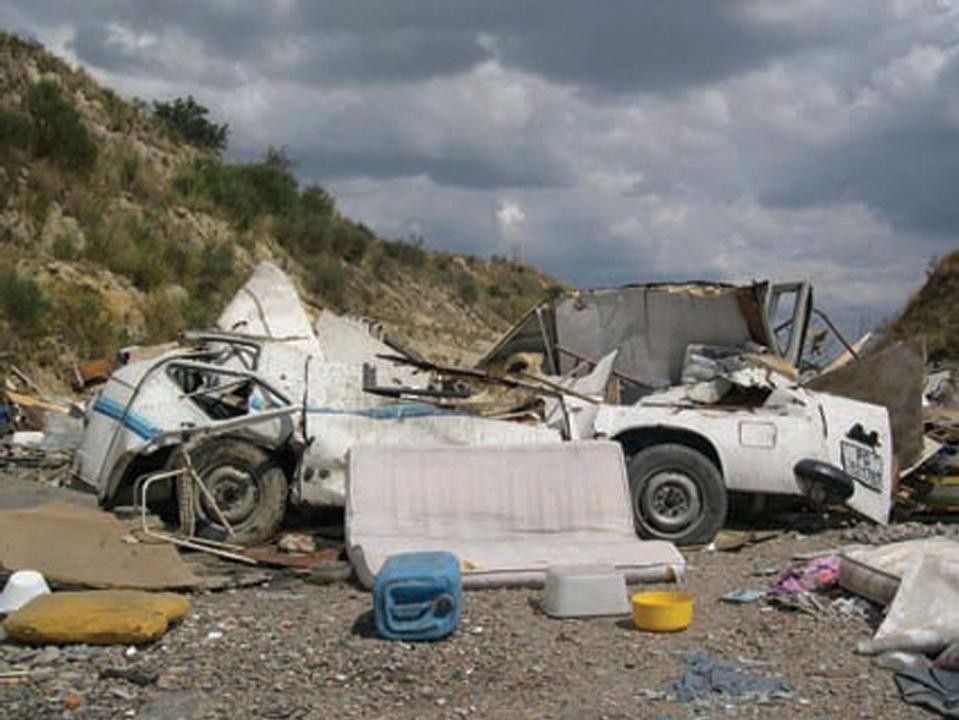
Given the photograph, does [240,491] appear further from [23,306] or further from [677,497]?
[23,306]

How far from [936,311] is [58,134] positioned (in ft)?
71.9

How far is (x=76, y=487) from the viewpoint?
10.8 metres

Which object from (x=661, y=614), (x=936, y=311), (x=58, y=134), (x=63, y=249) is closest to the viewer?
(x=661, y=614)

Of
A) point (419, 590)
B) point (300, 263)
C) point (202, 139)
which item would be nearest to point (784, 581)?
point (419, 590)

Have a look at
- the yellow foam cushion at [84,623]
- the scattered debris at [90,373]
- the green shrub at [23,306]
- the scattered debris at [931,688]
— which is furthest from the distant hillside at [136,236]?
the scattered debris at [931,688]

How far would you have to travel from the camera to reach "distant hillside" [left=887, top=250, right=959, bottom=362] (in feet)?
104

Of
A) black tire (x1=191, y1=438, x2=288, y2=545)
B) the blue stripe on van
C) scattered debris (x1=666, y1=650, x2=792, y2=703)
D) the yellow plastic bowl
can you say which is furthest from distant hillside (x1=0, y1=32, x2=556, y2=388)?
scattered debris (x1=666, y1=650, x2=792, y2=703)

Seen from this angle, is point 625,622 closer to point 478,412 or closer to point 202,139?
point 478,412

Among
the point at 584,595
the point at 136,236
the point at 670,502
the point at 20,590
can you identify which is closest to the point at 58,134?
the point at 136,236

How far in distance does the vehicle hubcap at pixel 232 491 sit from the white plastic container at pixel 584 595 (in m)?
3.03

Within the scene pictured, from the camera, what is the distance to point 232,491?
9.84 m

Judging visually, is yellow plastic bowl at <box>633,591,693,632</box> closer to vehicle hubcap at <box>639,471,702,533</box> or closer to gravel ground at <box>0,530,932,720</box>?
gravel ground at <box>0,530,932,720</box>

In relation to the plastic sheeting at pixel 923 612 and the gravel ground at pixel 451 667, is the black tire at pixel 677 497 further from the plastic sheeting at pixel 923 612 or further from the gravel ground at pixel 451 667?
the plastic sheeting at pixel 923 612

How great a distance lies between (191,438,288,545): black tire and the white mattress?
81cm
